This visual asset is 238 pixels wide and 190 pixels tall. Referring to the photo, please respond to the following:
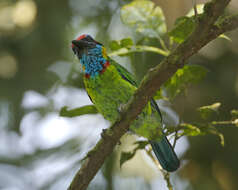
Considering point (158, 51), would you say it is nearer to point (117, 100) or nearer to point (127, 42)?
point (127, 42)

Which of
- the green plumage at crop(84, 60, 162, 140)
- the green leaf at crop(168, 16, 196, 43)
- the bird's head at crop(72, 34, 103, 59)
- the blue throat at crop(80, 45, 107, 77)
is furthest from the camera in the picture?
the bird's head at crop(72, 34, 103, 59)

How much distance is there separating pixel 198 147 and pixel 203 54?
116 centimetres

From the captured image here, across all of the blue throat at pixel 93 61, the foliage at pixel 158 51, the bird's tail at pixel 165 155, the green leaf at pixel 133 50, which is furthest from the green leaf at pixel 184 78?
the blue throat at pixel 93 61

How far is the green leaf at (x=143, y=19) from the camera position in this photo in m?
2.44

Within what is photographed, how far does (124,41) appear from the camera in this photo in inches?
95.2

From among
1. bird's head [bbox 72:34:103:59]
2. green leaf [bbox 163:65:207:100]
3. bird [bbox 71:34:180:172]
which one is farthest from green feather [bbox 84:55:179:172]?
green leaf [bbox 163:65:207:100]

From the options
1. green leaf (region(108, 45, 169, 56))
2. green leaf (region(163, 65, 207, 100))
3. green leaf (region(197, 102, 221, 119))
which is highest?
green leaf (region(108, 45, 169, 56))

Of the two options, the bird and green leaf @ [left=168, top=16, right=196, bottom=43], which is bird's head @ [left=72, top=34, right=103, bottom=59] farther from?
green leaf @ [left=168, top=16, right=196, bottom=43]

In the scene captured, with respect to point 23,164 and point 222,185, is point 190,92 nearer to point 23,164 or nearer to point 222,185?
point 222,185

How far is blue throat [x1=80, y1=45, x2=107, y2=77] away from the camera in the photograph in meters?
3.12

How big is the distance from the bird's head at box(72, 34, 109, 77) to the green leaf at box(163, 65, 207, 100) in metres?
0.92

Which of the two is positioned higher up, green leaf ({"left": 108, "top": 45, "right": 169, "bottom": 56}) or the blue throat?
the blue throat

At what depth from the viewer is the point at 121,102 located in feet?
9.59

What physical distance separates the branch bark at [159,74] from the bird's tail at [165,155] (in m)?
0.78
